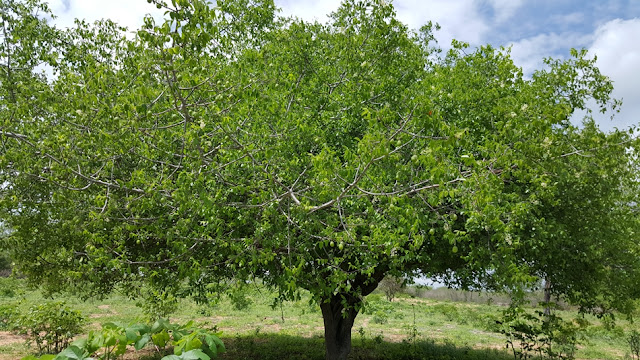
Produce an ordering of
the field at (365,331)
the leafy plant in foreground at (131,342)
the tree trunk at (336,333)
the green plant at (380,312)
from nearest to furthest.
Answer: the leafy plant in foreground at (131,342) < the tree trunk at (336,333) < the field at (365,331) < the green plant at (380,312)

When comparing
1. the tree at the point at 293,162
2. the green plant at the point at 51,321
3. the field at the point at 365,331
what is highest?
the tree at the point at 293,162

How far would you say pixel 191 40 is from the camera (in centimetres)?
462

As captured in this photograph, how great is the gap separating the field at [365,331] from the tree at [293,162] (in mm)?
2015

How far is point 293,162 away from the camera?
21.8 feet

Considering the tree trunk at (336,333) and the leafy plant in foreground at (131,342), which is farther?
the tree trunk at (336,333)

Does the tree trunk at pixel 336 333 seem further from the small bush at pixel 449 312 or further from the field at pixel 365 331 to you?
Result: the small bush at pixel 449 312

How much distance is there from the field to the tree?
202 centimetres

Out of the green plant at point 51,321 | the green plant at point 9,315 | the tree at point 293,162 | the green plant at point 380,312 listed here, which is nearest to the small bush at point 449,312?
the green plant at point 380,312

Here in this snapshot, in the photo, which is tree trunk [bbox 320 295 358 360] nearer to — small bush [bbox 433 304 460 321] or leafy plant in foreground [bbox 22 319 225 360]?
leafy plant in foreground [bbox 22 319 225 360]

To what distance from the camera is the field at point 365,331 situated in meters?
14.8

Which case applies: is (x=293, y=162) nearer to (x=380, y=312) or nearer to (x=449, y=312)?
(x=380, y=312)

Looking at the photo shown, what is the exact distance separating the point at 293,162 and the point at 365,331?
16368mm

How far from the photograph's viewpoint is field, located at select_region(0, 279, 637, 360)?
1477 centimetres

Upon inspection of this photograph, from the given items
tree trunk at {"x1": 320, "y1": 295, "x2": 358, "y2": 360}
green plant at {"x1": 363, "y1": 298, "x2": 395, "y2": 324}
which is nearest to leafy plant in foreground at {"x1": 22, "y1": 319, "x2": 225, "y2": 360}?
tree trunk at {"x1": 320, "y1": 295, "x2": 358, "y2": 360}
